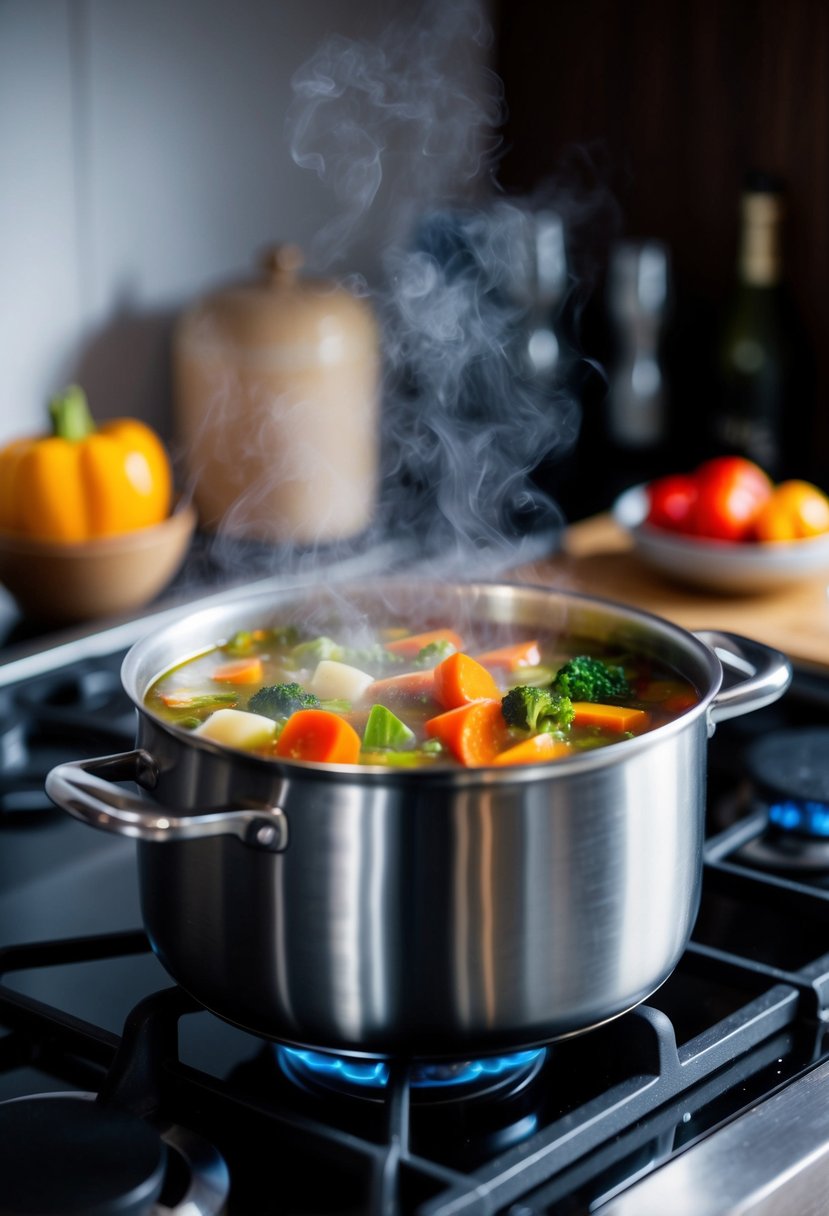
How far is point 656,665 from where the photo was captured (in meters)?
1.06

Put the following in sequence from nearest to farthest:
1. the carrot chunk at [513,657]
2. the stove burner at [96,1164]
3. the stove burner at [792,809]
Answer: the stove burner at [96,1164] → the carrot chunk at [513,657] → the stove burner at [792,809]

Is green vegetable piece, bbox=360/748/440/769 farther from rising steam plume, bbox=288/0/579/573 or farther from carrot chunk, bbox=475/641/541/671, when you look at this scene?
rising steam plume, bbox=288/0/579/573

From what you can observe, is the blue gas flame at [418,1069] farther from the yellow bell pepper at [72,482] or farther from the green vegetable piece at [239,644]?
the yellow bell pepper at [72,482]

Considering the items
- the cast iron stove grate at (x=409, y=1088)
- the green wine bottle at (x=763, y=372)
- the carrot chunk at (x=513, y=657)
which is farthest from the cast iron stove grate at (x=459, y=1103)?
the green wine bottle at (x=763, y=372)

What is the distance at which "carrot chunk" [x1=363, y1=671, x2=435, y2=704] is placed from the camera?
1.01 metres

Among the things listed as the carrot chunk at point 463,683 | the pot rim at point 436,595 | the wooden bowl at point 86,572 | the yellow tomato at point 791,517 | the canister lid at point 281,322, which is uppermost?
the canister lid at point 281,322

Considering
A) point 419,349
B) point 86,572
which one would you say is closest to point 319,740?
point 86,572

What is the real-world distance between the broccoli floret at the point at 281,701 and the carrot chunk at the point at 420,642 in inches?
6.0

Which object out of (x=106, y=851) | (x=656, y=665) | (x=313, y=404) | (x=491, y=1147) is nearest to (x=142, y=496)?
(x=313, y=404)

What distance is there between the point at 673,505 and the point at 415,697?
2.75 feet

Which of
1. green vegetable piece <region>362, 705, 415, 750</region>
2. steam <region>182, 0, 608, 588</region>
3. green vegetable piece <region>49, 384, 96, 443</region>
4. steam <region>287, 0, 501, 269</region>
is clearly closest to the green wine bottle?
steam <region>182, 0, 608, 588</region>

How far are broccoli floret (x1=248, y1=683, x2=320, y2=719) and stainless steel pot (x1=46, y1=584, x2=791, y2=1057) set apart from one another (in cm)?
12

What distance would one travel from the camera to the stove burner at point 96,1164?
712mm

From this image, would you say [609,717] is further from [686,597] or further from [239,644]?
[686,597]
